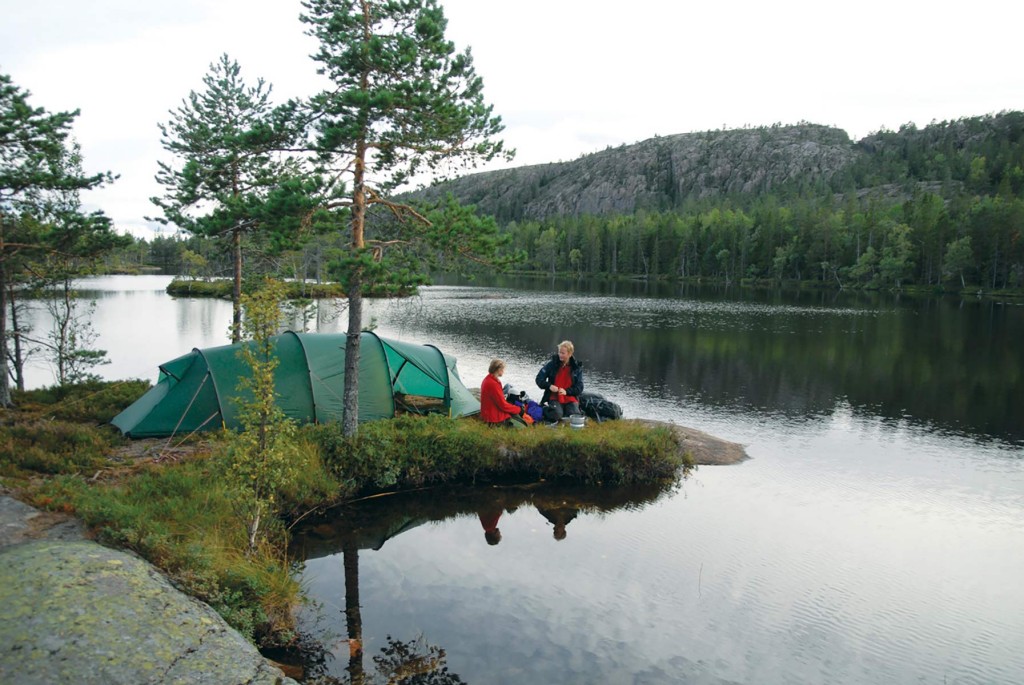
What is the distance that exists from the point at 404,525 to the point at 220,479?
345cm

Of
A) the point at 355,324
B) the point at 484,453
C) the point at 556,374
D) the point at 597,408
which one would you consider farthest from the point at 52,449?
the point at 597,408

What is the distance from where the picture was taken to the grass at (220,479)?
8180mm

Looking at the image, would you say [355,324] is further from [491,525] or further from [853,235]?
[853,235]

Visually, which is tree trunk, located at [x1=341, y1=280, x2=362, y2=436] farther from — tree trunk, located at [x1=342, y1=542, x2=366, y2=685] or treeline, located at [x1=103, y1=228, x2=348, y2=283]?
tree trunk, located at [x1=342, y1=542, x2=366, y2=685]

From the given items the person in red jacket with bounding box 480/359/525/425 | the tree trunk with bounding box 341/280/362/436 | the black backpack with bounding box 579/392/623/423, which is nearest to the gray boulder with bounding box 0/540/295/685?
the tree trunk with bounding box 341/280/362/436

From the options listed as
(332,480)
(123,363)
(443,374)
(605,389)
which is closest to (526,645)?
(332,480)

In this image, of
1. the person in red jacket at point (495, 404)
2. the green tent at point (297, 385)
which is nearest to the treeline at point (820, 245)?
the green tent at point (297, 385)

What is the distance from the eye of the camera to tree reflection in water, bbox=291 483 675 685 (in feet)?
25.3

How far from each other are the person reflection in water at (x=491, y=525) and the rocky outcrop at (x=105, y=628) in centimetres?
567

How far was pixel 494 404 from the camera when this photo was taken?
50.0 ft

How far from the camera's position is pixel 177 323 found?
46.4 metres

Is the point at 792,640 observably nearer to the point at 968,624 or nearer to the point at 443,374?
the point at 968,624

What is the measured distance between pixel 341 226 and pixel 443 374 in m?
5.39

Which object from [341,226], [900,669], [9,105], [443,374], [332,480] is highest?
[9,105]
